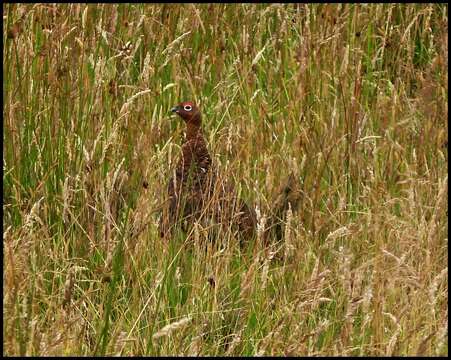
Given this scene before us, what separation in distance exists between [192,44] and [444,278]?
231 centimetres

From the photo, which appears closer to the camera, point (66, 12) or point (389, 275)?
point (389, 275)

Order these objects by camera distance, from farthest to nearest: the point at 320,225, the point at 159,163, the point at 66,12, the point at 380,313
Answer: the point at 66,12
the point at 159,163
the point at 320,225
the point at 380,313

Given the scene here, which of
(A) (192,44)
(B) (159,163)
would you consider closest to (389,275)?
(B) (159,163)

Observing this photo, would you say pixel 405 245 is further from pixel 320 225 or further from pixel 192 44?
pixel 192 44

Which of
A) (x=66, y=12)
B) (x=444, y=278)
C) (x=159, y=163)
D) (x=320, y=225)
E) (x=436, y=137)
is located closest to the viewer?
(x=444, y=278)

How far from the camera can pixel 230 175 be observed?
4.40 metres

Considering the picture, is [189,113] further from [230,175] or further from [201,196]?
[201,196]

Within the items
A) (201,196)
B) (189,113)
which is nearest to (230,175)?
(201,196)

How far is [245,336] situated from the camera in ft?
11.5

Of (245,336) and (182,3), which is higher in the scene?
(182,3)

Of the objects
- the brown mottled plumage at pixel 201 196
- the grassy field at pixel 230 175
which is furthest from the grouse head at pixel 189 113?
the grassy field at pixel 230 175

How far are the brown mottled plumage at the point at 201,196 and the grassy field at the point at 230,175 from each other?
74mm

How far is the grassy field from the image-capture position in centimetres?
335

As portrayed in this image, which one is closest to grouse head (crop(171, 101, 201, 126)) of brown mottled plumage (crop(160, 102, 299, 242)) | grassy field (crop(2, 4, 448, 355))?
brown mottled plumage (crop(160, 102, 299, 242))
